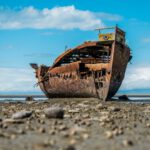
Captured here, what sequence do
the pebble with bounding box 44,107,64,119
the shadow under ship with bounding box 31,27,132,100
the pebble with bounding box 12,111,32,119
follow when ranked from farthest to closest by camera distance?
the shadow under ship with bounding box 31,27,132,100 → the pebble with bounding box 44,107,64,119 → the pebble with bounding box 12,111,32,119

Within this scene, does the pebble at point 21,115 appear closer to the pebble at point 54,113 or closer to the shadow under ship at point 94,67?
the pebble at point 54,113

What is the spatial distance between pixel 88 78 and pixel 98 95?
5.84 feet

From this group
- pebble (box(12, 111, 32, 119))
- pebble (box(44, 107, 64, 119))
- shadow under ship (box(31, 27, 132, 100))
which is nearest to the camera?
pebble (box(12, 111, 32, 119))

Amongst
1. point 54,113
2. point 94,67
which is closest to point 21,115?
point 54,113

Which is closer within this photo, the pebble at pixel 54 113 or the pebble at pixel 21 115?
the pebble at pixel 21 115

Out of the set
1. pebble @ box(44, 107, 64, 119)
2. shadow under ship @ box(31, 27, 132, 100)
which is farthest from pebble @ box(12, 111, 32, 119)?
shadow under ship @ box(31, 27, 132, 100)

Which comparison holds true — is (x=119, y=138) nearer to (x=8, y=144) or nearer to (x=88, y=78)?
(x=8, y=144)

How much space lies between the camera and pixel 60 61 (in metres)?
37.4

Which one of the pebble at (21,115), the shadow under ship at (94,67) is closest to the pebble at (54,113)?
the pebble at (21,115)

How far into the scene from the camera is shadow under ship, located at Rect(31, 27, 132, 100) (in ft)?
104

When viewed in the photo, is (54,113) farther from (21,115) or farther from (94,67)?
(94,67)

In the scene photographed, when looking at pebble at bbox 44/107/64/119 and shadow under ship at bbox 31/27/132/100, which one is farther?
shadow under ship at bbox 31/27/132/100

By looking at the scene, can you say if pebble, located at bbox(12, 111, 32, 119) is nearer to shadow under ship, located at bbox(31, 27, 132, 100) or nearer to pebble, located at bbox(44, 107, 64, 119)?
pebble, located at bbox(44, 107, 64, 119)

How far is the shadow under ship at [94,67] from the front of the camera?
31.8 metres
